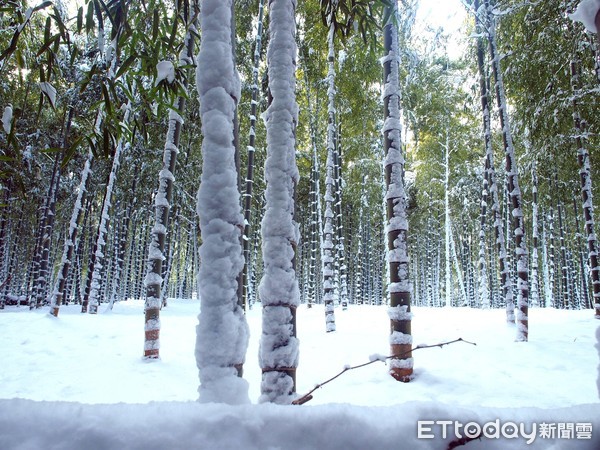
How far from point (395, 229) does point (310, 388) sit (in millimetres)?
1855

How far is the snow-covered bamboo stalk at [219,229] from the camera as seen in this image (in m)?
1.36

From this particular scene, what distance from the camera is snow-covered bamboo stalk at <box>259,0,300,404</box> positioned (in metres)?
1.71

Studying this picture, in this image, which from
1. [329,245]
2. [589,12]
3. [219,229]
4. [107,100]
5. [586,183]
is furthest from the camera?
[329,245]

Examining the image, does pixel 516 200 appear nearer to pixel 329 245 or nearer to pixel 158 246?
pixel 329 245

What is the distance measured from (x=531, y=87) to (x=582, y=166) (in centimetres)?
189

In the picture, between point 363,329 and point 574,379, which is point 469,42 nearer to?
point 363,329

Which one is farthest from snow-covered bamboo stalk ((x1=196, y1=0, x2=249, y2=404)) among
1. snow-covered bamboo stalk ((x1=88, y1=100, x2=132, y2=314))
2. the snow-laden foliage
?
snow-covered bamboo stalk ((x1=88, y1=100, x2=132, y2=314))

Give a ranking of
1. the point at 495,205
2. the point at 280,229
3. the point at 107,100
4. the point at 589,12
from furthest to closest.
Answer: the point at 495,205, the point at 107,100, the point at 280,229, the point at 589,12

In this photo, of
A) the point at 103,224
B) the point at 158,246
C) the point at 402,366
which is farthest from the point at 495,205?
the point at 103,224

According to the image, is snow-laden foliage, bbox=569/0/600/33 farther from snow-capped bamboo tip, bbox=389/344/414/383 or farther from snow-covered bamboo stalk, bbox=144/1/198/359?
A: snow-covered bamboo stalk, bbox=144/1/198/359

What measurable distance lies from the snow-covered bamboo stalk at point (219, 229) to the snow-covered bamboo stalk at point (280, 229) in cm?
26

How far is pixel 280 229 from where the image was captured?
181cm

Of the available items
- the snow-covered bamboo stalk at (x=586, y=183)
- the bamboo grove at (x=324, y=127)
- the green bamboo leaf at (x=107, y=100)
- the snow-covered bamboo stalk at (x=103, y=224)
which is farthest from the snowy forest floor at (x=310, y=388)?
the snow-covered bamboo stalk at (x=103, y=224)

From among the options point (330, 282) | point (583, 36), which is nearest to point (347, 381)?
point (330, 282)
